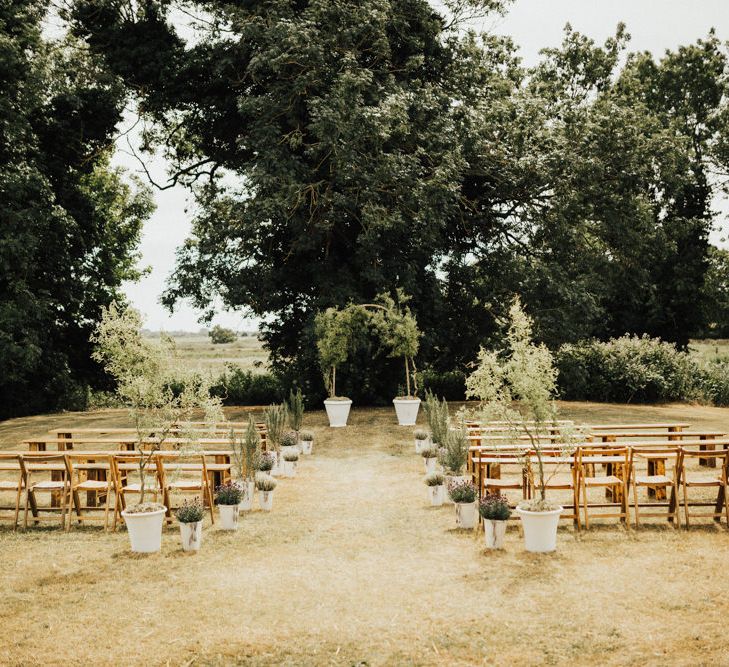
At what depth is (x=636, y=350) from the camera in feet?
74.5

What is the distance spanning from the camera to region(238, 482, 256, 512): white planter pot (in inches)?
362

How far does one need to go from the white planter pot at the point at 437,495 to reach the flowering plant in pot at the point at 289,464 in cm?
309

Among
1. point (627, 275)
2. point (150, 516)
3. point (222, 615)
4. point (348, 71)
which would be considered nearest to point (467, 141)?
point (348, 71)

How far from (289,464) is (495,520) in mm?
5057

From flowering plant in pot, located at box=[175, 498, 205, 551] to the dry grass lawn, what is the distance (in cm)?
18

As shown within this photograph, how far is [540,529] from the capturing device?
714 centimetres

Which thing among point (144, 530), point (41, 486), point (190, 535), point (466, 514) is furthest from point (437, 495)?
point (41, 486)

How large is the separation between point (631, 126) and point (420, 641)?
737 inches

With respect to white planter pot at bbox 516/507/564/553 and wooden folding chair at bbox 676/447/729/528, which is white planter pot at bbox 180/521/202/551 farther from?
wooden folding chair at bbox 676/447/729/528

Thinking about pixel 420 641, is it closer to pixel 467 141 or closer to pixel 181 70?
pixel 467 141

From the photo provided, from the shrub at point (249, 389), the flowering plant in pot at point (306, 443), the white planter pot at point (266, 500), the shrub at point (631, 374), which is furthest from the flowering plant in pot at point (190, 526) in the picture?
the shrub at point (631, 374)

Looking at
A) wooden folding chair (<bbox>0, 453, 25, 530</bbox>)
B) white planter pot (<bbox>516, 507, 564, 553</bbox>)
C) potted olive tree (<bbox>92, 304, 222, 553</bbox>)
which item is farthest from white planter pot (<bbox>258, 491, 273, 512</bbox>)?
white planter pot (<bbox>516, 507, 564, 553</bbox>)

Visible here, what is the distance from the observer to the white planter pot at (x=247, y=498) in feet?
30.2

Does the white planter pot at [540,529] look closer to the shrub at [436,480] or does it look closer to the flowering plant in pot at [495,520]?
the flowering plant in pot at [495,520]
